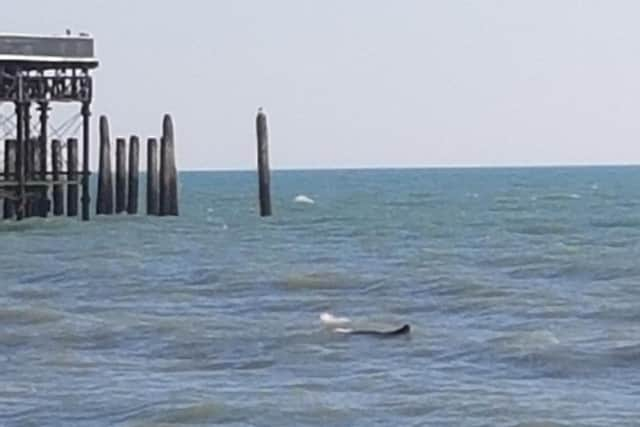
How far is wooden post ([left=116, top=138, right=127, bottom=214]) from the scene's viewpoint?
2158 inches

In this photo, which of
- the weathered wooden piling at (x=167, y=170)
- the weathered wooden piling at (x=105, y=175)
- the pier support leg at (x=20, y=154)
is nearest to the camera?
the pier support leg at (x=20, y=154)

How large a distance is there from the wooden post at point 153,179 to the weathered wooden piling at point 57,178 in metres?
2.47

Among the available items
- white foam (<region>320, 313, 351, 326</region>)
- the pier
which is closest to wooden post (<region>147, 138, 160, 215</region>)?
the pier

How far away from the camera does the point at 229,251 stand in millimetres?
47969

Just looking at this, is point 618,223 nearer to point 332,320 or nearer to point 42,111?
point 42,111

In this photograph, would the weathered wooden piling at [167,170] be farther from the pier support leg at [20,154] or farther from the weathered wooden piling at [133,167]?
the pier support leg at [20,154]

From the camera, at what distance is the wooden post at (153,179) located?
181ft

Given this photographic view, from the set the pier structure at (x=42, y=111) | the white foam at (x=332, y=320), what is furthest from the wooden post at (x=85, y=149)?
the white foam at (x=332, y=320)

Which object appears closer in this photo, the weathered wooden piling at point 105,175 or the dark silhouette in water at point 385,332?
the dark silhouette in water at point 385,332

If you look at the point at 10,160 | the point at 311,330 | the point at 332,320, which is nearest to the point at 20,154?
the point at 10,160

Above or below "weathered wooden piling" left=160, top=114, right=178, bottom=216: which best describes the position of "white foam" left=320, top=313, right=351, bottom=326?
below

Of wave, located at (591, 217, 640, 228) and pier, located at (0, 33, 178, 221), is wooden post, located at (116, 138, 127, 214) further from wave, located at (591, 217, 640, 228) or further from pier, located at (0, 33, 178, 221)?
wave, located at (591, 217, 640, 228)

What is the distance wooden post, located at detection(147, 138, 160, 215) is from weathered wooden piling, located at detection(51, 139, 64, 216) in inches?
97.4

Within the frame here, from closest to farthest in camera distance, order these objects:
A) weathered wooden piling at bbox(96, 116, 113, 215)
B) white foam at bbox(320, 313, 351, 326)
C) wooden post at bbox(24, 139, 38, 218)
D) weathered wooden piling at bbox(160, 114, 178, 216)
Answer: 1. white foam at bbox(320, 313, 351, 326)
2. wooden post at bbox(24, 139, 38, 218)
3. weathered wooden piling at bbox(96, 116, 113, 215)
4. weathered wooden piling at bbox(160, 114, 178, 216)
